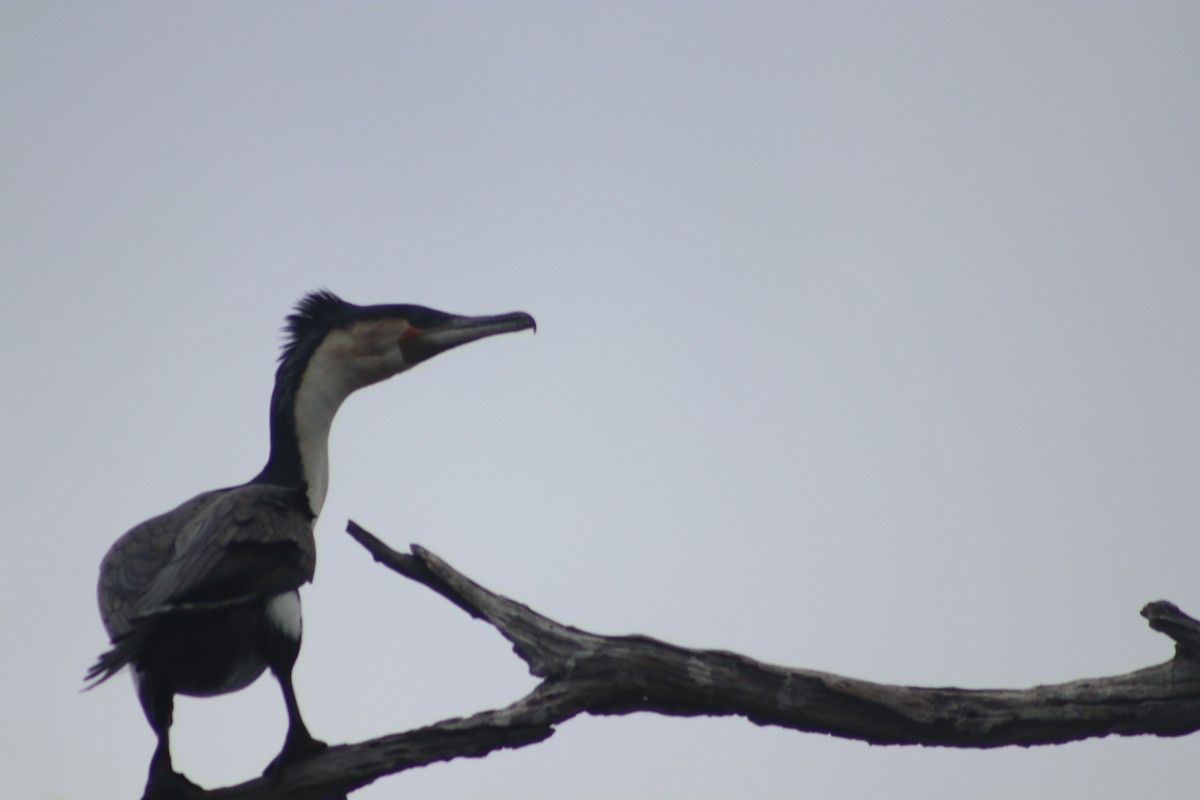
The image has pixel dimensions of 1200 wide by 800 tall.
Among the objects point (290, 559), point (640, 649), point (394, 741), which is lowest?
point (394, 741)

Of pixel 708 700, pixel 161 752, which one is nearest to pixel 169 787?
pixel 161 752

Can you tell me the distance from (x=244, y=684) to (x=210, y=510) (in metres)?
0.70

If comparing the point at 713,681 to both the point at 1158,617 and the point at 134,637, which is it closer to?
the point at 1158,617

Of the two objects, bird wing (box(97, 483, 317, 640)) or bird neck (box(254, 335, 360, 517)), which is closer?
bird wing (box(97, 483, 317, 640))

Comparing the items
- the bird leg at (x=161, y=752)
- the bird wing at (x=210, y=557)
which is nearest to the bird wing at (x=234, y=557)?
the bird wing at (x=210, y=557)

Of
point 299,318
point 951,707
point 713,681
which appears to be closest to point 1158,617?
point 951,707

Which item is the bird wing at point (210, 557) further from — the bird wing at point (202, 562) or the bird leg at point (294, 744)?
the bird leg at point (294, 744)

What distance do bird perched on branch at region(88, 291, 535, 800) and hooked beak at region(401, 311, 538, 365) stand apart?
607 millimetres

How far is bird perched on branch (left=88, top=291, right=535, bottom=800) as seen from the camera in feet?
14.6

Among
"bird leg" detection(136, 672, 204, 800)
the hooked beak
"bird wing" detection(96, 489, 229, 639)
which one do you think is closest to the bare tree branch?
"bird leg" detection(136, 672, 204, 800)

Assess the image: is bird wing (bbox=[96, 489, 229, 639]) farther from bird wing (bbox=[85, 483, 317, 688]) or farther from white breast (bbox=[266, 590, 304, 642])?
white breast (bbox=[266, 590, 304, 642])

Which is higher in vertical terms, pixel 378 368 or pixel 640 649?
pixel 378 368

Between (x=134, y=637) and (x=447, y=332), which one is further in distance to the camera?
(x=447, y=332)

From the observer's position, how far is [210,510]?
498cm
